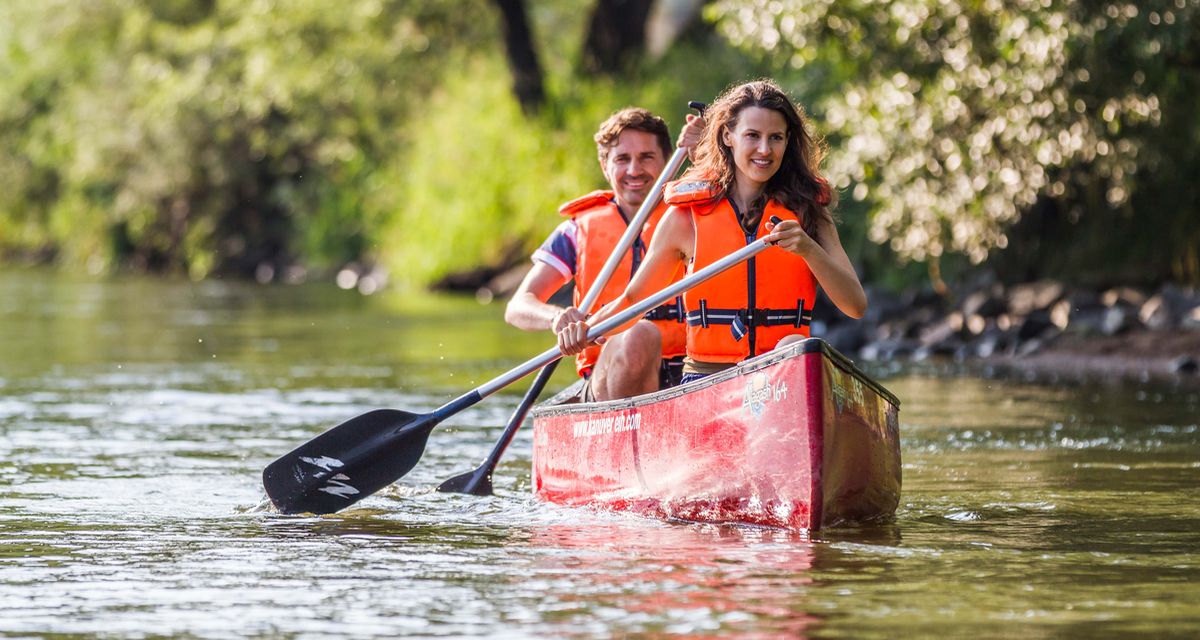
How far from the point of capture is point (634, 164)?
7.09 meters

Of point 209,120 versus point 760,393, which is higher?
point 209,120

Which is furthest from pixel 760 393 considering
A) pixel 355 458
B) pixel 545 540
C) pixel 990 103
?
pixel 990 103

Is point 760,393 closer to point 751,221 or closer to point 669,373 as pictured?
point 751,221

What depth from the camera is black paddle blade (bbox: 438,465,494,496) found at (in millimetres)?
7551

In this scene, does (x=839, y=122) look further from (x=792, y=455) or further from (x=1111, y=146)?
(x=792, y=455)

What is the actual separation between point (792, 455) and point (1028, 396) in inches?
229

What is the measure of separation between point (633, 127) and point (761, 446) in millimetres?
1643

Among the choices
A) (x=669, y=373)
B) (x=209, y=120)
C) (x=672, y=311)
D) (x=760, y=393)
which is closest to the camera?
(x=760, y=393)

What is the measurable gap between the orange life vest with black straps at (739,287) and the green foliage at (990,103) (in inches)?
211

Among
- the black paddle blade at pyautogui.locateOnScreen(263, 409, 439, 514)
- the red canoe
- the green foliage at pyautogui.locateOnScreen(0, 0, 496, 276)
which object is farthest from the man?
the green foliage at pyautogui.locateOnScreen(0, 0, 496, 276)

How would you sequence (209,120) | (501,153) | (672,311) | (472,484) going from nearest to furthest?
(672,311), (472,484), (501,153), (209,120)

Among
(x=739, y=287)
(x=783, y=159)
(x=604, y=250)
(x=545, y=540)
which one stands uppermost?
(x=783, y=159)

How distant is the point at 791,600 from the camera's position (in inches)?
193

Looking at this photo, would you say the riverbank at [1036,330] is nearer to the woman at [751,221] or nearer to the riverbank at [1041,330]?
the riverbank at [1041,330]
